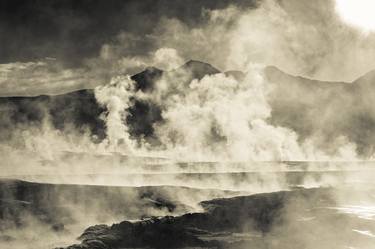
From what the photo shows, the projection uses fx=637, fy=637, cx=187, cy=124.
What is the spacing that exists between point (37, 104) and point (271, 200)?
4099mm

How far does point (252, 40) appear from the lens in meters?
10.5

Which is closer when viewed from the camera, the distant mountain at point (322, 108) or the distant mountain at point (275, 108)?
the distant mountain at point (275, 108)

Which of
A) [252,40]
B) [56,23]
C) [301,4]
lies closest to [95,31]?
[56,23]

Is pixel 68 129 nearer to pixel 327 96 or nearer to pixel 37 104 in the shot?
pixel 37 104

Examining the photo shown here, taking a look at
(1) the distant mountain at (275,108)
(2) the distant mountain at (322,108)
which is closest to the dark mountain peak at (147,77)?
(1) the distant mountain at (275,108)

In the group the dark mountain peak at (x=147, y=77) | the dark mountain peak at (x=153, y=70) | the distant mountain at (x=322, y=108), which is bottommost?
the distant mountain at (x=322, y=108)

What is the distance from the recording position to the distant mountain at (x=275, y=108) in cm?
1029

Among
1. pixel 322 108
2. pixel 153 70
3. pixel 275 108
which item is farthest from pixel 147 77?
pixel 322 108

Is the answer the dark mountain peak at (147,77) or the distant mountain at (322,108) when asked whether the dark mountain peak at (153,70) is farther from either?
the distant mountain at (322,108)

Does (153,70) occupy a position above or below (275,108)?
above

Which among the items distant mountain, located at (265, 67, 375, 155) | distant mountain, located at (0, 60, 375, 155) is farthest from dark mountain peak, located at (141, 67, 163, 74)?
distant mountain, located at (265, 67, 375, 155)

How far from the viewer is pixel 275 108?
10.4 m

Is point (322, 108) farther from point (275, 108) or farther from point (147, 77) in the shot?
point (147, 77)

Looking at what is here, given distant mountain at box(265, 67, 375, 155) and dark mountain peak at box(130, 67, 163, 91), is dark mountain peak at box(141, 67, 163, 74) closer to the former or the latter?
dark mountain peak at box(130, 67, 163, 91)
